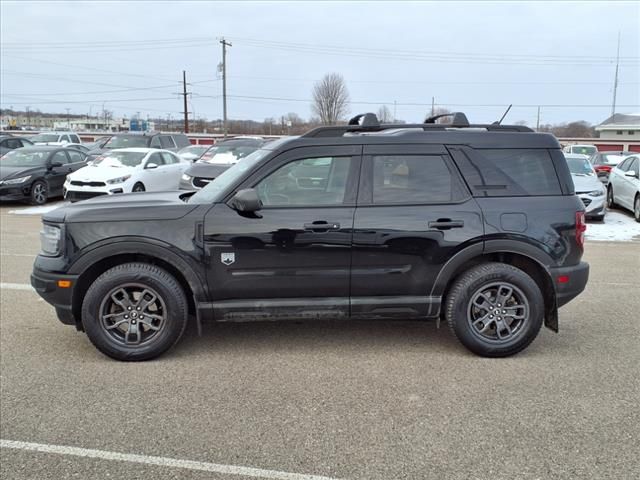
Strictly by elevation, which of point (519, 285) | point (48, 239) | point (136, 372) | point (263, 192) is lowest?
point (136, 372)

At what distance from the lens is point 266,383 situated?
3816mm

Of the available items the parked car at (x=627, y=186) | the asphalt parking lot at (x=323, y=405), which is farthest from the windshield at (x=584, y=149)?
the asphalt parking lot at (x=323, y=405)

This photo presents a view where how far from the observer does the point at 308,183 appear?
13.9 ft

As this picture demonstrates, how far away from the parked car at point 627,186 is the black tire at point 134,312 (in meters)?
11.8

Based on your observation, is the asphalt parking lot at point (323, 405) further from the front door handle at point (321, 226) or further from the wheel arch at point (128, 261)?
the front door handle at point (321, 226)

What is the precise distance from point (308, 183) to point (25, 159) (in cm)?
1348

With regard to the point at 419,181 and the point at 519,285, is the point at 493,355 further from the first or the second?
the point at 419,181

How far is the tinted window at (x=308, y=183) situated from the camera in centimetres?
418

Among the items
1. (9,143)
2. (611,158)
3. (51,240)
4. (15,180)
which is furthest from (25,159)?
(611,158)

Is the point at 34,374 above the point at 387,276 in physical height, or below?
below

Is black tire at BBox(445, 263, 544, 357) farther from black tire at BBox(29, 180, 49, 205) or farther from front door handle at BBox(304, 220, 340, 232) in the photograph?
black tire at BBox(29, 180, 49, 205)

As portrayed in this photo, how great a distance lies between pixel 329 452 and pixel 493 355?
1.93m

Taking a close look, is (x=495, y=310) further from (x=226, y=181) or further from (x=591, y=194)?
(x=591, y=194)

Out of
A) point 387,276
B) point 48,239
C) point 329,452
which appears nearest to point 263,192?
point 387,276
